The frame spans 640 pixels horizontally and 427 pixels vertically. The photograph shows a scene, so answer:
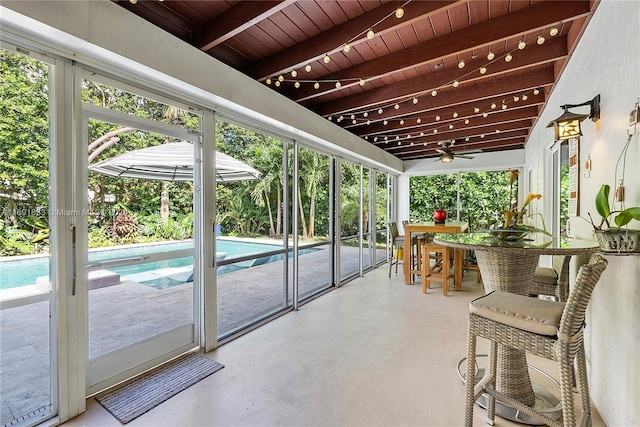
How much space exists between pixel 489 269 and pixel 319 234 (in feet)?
9.25

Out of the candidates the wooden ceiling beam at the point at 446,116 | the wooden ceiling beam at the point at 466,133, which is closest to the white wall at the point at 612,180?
the wooden ceiling beam at the point at 446,116

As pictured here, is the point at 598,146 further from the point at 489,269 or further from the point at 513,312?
the point at 513,312

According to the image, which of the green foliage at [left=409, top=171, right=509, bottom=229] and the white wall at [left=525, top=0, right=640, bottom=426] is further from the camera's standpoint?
the green foliage at [left=409, top=171, right=509, bottom=229]

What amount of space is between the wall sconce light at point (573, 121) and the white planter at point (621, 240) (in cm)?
96

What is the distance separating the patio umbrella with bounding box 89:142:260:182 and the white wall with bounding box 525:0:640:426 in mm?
2962

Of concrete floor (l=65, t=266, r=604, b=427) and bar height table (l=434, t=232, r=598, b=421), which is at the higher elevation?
bar height table (l=434, t=232, r=598, b=421)

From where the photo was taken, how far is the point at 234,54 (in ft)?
9.05

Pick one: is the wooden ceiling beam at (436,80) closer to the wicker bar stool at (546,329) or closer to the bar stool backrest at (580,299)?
the wicker bar stool at (546,329)

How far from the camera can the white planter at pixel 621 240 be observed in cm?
144

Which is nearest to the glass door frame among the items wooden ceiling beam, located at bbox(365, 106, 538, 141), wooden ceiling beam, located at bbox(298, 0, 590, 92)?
wooden ceiling beam, located at bbox(298, 0, 590, 92)

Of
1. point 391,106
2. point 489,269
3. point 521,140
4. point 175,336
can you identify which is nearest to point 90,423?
point 175,336

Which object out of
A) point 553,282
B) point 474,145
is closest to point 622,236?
point 553,282

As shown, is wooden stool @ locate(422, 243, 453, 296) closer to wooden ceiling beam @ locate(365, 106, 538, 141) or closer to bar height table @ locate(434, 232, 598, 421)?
wooden ceiling beam @ locate(365, 106, 538, 141)

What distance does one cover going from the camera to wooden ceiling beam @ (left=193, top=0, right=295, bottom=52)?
1.95 meters
